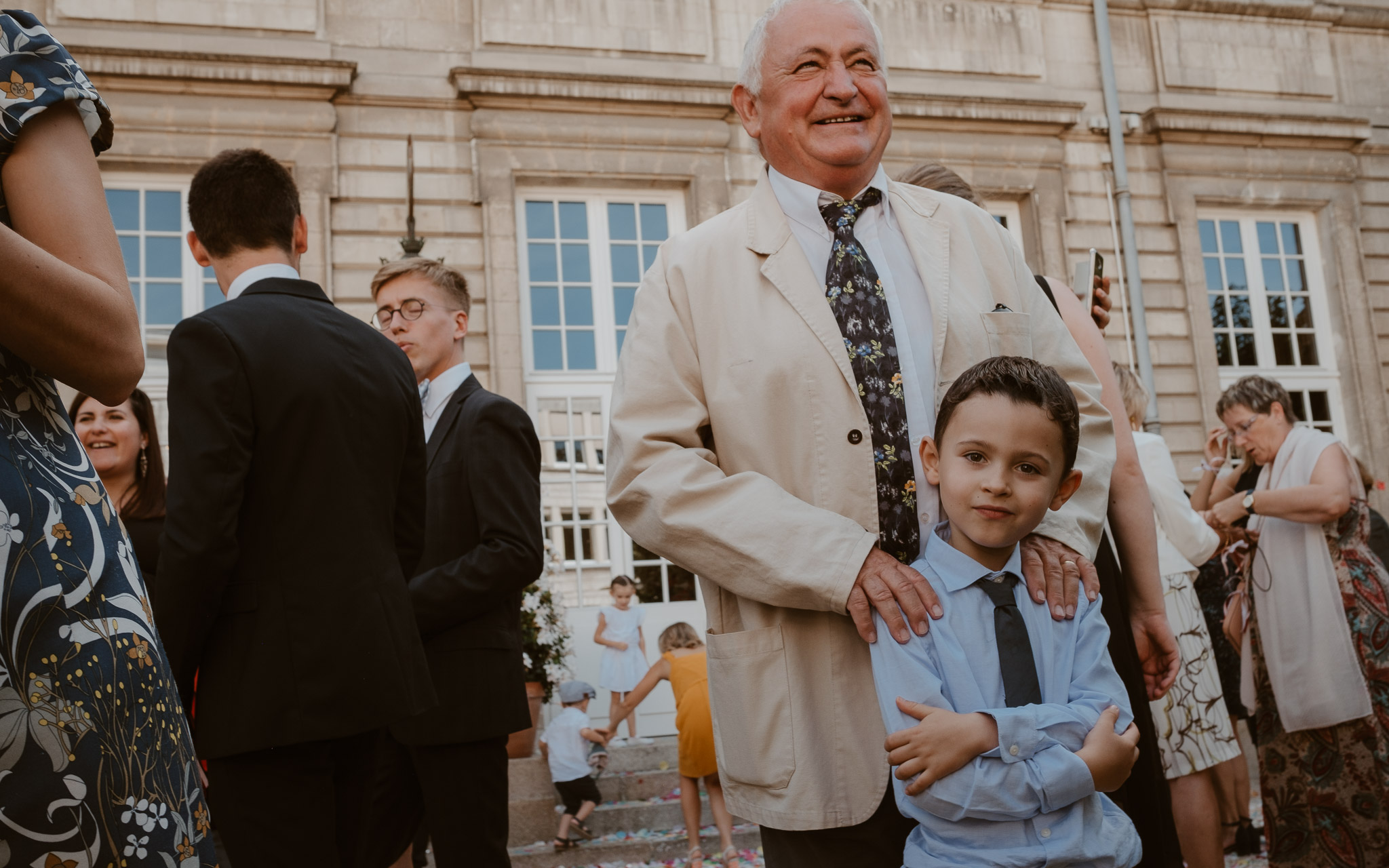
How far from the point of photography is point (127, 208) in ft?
34.6

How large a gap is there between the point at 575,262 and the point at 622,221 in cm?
67

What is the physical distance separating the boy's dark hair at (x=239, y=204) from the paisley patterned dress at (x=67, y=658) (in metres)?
1.47

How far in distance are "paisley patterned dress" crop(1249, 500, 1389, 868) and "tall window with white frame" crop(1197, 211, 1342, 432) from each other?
9634 millimetres

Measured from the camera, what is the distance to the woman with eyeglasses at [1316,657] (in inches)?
171

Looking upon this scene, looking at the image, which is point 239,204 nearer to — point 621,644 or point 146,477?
point 146,477

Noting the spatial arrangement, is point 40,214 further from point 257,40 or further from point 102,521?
point 257,40

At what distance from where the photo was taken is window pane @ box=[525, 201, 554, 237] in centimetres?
1164

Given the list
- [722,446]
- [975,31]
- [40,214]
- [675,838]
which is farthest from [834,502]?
[975,31]

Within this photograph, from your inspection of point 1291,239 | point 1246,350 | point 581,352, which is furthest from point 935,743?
point 1291,239

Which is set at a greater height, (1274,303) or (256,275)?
(1274,303)

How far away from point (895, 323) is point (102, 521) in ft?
4.74

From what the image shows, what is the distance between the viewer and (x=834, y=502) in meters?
2.10

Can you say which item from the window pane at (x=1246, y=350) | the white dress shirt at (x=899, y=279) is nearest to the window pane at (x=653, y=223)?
the window pane at (x=1246, y=350)

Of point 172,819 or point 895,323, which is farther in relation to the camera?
point 895,323
